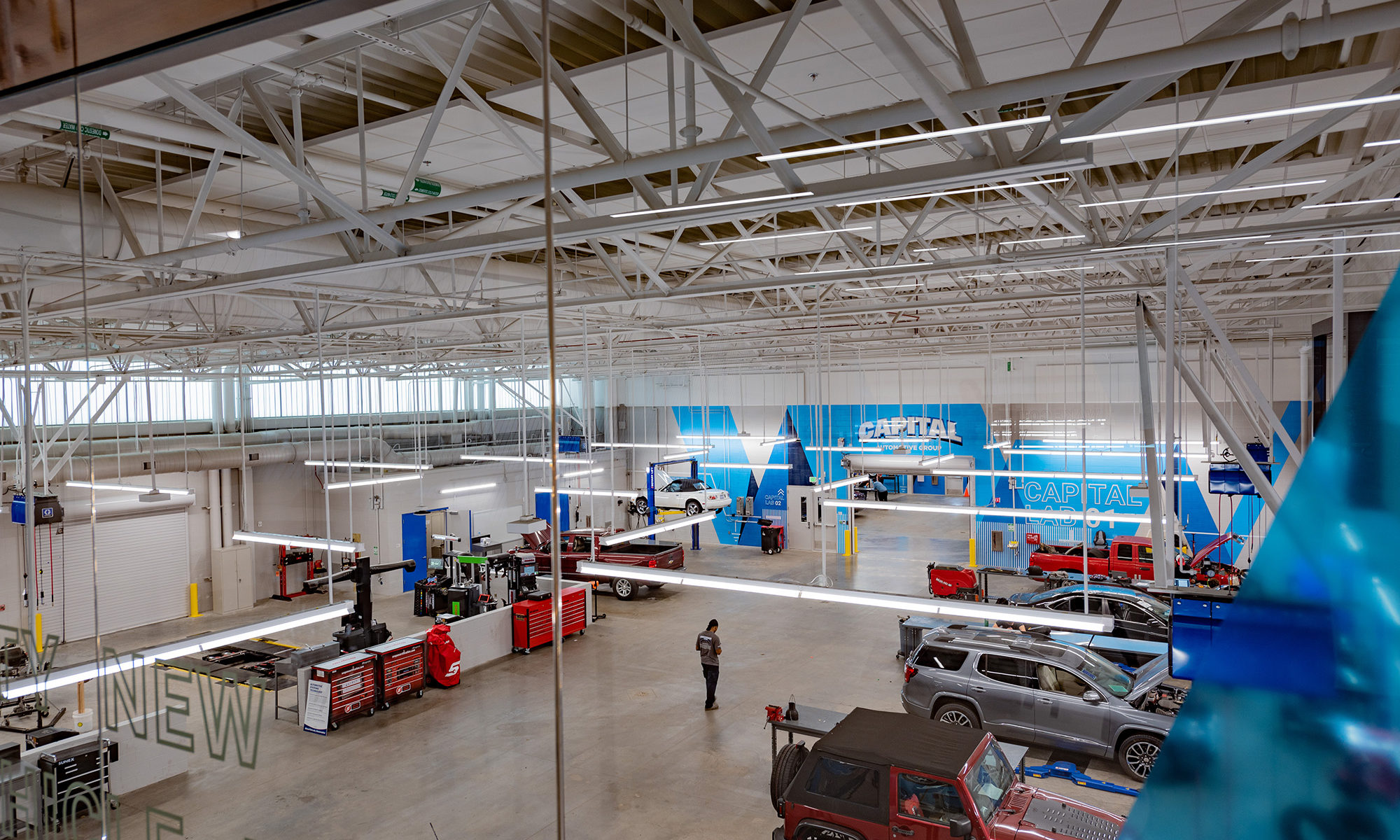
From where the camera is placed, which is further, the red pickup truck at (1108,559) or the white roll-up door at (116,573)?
the red pickup truck at (1108,559)

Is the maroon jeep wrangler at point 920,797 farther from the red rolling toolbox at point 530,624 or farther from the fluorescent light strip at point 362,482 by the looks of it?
the red rolling toolbox at point 530,624

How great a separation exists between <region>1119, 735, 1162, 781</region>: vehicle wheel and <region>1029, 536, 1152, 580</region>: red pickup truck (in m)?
7.05

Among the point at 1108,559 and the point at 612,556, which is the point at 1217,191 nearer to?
the point at 1108,559

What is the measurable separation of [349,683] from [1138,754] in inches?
353

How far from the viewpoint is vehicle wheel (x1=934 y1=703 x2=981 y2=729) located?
8.66 m

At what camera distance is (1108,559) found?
1533 centimetres

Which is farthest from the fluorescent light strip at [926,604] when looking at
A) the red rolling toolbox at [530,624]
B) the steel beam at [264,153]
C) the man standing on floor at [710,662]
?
the red rolling toolbox at [530,624]

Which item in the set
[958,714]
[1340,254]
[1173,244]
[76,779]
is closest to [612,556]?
[958,714]

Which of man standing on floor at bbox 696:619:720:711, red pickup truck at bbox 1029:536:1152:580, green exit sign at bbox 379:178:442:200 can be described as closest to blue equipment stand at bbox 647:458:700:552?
red pickup truck at bbox 1029:536:1152:580

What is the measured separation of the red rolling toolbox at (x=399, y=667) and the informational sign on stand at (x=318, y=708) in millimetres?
750

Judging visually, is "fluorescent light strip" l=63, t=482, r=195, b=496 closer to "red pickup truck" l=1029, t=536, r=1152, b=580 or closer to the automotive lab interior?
the automotive lab interior

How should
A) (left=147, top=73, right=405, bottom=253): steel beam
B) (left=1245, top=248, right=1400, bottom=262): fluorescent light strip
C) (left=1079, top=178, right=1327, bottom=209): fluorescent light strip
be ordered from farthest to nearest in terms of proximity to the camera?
(left=1079, top=178, right=1327, bottom=209): fluorescent light strip
(left=147, top=73, right=405, bottom=253): steel beam
(left=1245, top=248, right=1400, bottom=262): fluorescent light strip

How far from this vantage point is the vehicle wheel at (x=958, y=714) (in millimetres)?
8664

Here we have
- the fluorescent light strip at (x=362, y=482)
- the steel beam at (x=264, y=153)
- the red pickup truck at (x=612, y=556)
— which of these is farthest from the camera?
the red pickup truck at (x=612, y=556)
